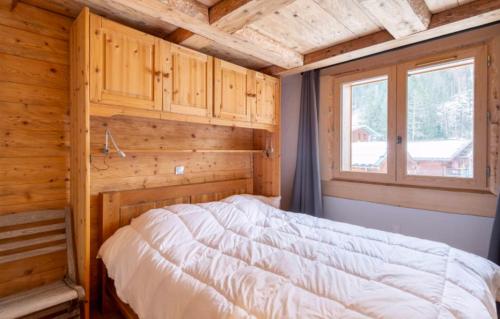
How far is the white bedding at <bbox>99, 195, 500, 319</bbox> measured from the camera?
1149mm

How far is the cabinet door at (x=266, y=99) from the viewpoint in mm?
3025

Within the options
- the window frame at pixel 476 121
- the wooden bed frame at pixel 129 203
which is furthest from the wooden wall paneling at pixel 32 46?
the window frame at pixel 476 121

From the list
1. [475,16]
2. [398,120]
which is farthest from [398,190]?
[475,16]

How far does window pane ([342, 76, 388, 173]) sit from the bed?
1.11 metres

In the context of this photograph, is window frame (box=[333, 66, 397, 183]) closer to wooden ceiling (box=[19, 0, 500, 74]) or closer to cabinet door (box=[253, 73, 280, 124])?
wooden ceiling (box=[19, 0, 500, 74])

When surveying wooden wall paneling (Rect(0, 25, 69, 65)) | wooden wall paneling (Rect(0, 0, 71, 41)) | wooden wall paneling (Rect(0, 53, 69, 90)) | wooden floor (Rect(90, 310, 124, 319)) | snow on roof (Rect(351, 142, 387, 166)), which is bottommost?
wooden floor (Rect(90, 310, 124, 319))

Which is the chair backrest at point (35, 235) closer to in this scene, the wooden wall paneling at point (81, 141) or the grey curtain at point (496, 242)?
the wooden wall paneling at point (81, 141)

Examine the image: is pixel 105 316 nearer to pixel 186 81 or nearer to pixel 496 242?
Answer: pixel 186 81

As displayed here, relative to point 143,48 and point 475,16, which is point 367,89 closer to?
point 475,16

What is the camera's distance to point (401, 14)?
1911mm

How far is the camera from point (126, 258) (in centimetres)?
176

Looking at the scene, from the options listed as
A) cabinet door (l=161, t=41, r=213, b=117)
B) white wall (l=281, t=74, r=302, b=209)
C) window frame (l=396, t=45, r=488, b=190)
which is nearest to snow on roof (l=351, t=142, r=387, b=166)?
window frame (l=396, t=45, r=488, b=190)

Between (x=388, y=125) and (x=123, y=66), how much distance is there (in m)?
2.60

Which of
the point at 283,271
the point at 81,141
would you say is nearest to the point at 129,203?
the point at 81,141
